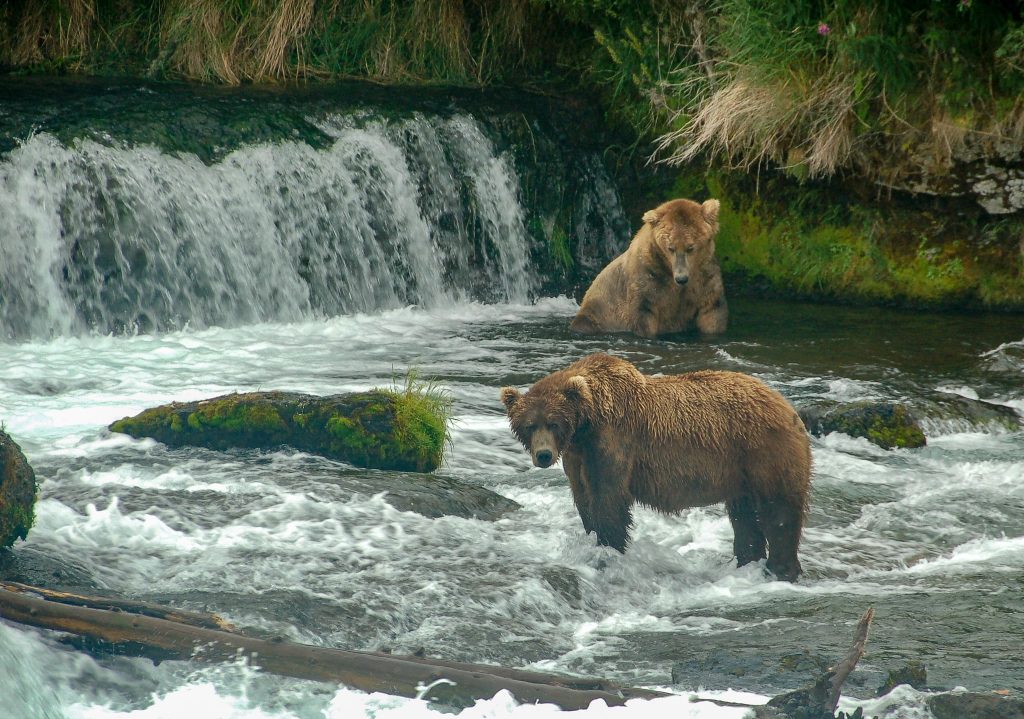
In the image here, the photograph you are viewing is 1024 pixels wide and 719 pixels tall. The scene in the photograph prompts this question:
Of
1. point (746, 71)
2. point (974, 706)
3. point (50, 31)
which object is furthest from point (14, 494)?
point (50, 31)

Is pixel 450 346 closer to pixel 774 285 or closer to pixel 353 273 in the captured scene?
pixel 353 273

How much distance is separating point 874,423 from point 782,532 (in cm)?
262

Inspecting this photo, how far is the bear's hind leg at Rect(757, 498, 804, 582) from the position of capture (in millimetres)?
5926

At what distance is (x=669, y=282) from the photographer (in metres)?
11.6

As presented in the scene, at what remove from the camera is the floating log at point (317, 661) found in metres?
4.23

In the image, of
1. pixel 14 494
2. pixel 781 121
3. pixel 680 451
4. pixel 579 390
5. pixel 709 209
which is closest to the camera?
pixel 14 494

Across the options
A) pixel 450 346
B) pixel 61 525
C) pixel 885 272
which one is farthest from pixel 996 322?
pixel 61 525

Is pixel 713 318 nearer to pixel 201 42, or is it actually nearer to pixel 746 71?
pixel 746 71

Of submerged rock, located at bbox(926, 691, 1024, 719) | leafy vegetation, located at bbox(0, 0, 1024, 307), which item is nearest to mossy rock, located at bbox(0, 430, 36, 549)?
submerged rock, located at bbox(926, 691, 1024, 719)

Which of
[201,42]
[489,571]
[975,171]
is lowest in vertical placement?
[489,571]

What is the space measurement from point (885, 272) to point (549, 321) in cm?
321

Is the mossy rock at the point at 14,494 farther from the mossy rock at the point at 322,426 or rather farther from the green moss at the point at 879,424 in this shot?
the green moss at the point at 879,424

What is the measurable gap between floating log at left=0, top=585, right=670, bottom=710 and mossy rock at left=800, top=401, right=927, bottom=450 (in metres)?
4.32

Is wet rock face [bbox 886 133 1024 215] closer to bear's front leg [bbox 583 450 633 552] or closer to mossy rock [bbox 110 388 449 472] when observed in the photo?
mossy rock [bbox 110 388 449 472]
